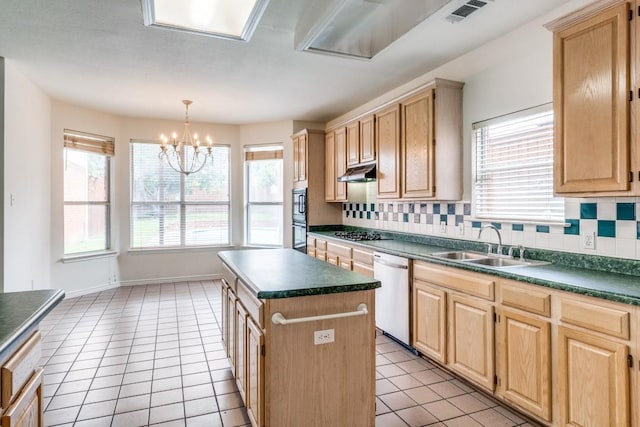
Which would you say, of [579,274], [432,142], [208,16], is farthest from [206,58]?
[579,274]

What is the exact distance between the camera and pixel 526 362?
2127 mm

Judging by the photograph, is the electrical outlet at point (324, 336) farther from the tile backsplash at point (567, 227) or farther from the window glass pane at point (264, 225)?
the window glass pane at point (264, 225)

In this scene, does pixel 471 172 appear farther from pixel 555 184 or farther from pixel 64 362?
pixel 64 362

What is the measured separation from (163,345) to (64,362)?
761mm

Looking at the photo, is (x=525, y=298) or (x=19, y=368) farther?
(x=525, y=298)

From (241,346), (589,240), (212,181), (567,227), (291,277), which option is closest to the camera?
(291,277)

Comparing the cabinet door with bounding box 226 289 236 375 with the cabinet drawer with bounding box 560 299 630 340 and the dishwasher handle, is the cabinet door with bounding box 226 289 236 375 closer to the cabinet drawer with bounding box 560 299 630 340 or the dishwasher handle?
the dishwasher handle

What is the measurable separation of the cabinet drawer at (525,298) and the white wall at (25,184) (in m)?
4.37

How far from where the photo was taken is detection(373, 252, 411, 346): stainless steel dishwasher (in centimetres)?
317

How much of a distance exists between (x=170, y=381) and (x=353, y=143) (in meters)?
3.34

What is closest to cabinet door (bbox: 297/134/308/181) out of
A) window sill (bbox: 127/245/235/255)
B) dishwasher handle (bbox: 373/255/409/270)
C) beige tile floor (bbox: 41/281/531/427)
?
window sill (bbox: 127/245/235/255)

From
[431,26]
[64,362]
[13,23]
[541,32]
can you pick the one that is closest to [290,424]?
[64,362]

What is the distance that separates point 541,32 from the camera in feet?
8.66

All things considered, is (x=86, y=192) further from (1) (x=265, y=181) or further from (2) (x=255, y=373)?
(2) (x=255, y=373)
